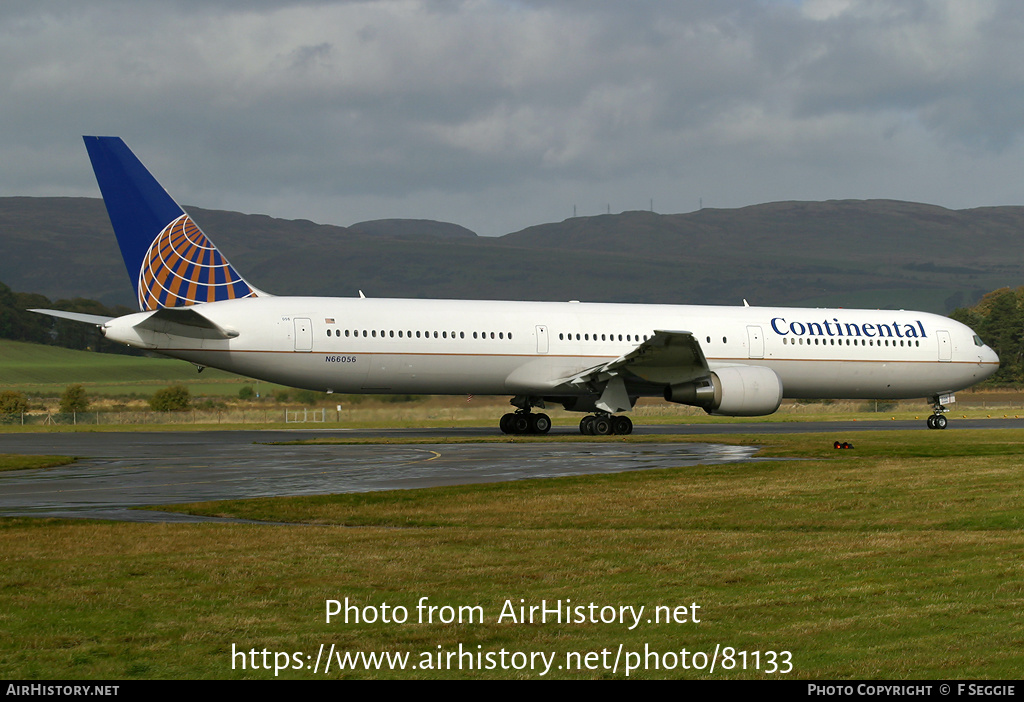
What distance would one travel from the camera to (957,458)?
68.8 feet

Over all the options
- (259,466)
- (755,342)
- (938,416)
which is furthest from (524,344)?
(938,416)

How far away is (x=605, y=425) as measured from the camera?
3155cm

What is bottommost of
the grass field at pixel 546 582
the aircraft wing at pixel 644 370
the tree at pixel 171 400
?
the grass field at pixel 546 582

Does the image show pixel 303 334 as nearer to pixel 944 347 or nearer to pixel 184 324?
pixel 184 324

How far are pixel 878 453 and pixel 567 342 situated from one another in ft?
37.7

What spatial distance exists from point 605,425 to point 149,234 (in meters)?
14.1

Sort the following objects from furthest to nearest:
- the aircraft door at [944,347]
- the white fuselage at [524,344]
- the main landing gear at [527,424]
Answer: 1. the aircraft door at [944,347]
2. the main landing gear at [527,424]
3. the white fuselage at [524,344]

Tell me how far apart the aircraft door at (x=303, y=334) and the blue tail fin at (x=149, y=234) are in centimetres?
311

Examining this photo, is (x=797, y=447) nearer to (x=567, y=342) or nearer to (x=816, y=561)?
(x=567, y=342)

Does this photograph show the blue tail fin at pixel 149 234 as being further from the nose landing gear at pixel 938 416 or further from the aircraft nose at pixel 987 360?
the aircraft nose at pixel 987 360

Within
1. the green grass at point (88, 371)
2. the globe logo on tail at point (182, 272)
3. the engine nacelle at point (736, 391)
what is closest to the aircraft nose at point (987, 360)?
the engine nacelle at point (736, 391)

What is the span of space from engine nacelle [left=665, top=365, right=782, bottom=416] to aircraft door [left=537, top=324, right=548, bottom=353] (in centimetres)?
417

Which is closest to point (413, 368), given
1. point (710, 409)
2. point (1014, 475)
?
point (710, 409)

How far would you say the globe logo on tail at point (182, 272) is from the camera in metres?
30.7
